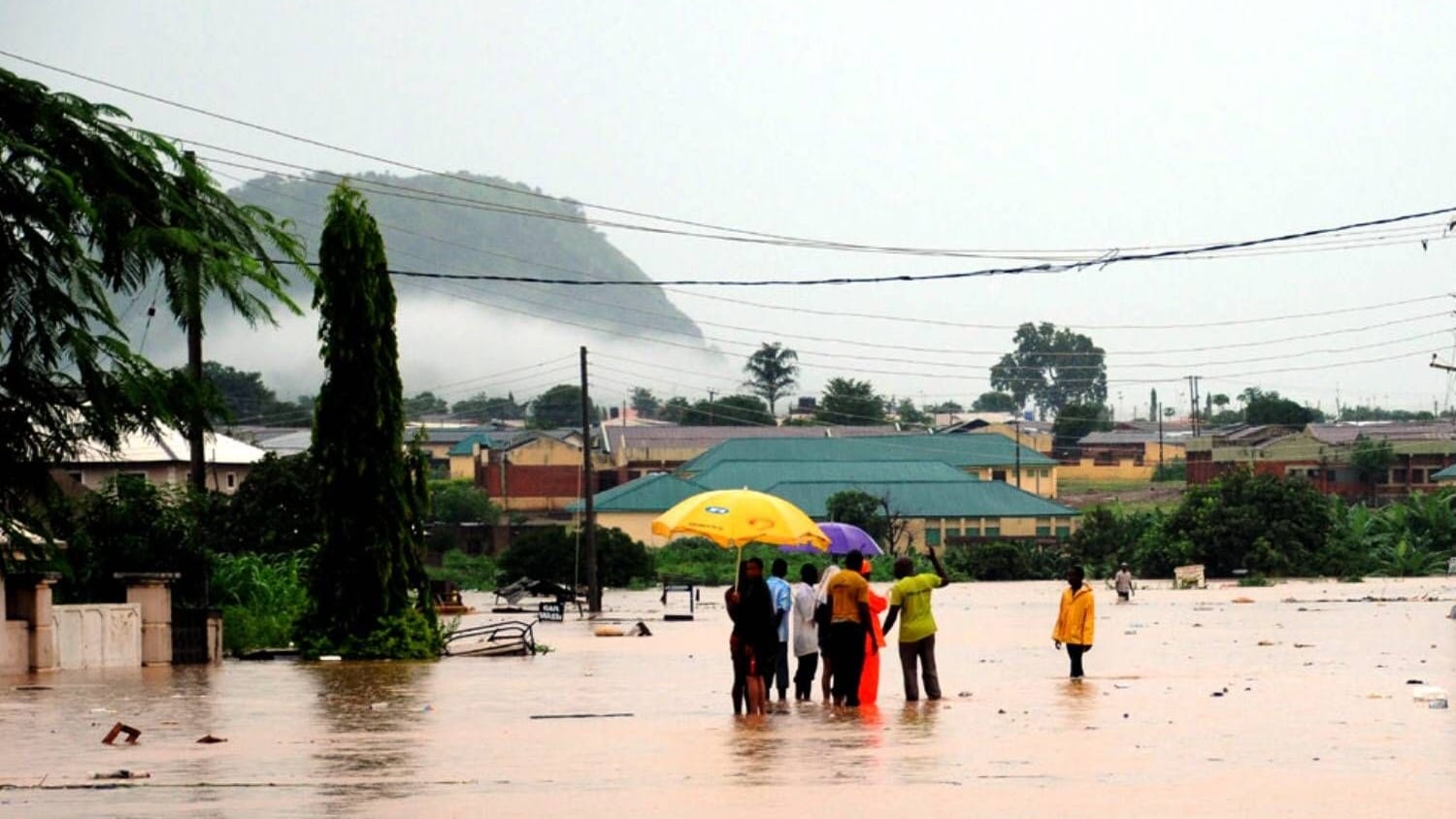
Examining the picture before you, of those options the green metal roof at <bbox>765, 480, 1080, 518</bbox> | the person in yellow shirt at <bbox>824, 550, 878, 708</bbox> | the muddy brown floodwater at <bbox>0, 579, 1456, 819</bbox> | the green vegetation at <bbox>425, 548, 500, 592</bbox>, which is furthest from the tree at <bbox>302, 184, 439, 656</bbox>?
the green metal roof at <bbox>765, 480, 1080, 518</bbox>

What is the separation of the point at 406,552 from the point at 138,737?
47.0ft

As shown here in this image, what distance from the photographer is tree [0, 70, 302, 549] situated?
8.06 m

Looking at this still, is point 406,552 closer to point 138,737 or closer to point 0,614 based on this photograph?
point 0,614

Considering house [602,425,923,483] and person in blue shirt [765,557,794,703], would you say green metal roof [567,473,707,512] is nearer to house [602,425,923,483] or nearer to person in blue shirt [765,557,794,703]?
house [602,425,923,483]

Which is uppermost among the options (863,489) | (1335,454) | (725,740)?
(1335,454)

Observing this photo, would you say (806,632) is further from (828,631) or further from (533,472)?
(533,472)

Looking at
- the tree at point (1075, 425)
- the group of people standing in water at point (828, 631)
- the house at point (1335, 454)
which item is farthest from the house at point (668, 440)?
the group of people standing in water at point (828, 631)

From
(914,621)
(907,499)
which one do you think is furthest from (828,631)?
(907,499)

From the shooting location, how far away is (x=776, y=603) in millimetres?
22703

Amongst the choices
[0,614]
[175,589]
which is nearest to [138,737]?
[0,614]

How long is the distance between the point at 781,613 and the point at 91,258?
49.8ft

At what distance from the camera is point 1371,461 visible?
400ft

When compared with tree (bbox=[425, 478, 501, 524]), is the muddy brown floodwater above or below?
below

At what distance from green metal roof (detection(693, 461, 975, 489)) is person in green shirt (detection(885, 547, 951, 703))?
96.7m
